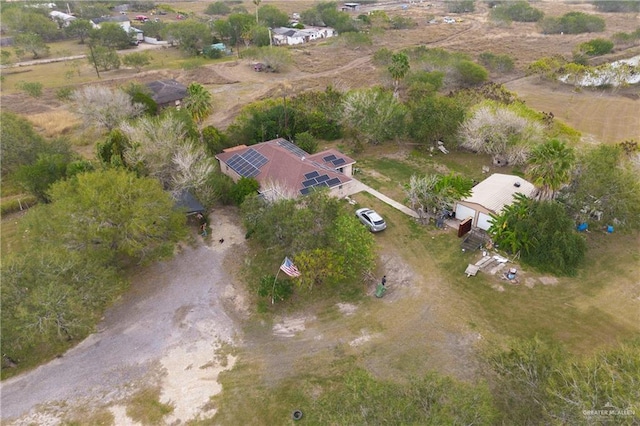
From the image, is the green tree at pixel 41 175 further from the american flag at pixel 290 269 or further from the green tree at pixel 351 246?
the green tree at pixel 351 246

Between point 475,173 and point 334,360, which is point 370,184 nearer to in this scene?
point 475,173

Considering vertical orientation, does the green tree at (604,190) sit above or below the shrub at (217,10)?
above

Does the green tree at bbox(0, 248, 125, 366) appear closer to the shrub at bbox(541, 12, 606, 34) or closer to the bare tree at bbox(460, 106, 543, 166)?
the bare tree at bbox(460, 106, 543, 166)

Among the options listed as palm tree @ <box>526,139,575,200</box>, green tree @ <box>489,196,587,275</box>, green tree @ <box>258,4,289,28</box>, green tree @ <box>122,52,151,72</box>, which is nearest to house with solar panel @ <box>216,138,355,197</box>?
green tree @ <box>489,196,587,275</box>

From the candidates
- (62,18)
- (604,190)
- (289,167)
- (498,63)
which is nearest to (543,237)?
(604,190)

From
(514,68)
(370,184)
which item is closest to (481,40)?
(514,68)

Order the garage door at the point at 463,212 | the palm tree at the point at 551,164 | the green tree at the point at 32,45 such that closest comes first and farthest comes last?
the palm tree at the point at 551,164 < the garage door at the point at 463,212 < the green tree at the point at 32,45

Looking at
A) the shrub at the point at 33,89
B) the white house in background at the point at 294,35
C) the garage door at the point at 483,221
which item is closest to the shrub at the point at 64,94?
the shrub at the point at 33,89
